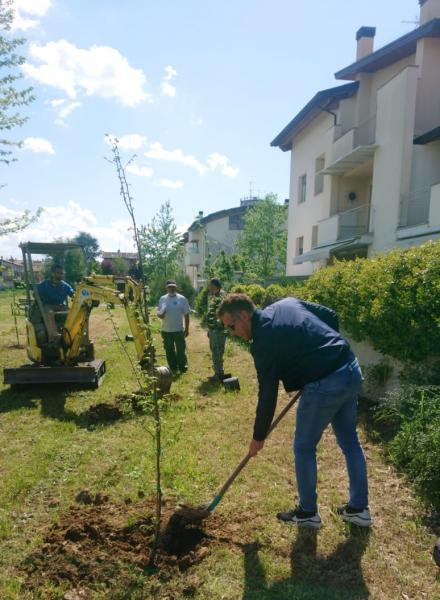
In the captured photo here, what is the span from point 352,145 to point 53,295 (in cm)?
1221

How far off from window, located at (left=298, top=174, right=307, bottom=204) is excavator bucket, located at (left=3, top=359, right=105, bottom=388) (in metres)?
15.5

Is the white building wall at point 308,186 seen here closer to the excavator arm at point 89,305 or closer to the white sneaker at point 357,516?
the excavator arm at point 89,305

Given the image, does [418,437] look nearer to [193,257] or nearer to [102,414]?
[102,414]

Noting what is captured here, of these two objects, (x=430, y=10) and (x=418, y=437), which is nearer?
(x=418, y=437)

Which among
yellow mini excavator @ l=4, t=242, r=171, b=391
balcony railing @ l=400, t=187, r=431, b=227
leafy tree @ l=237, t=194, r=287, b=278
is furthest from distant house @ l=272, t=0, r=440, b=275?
leafy tree @ l=237, t=194, r=287, b=278

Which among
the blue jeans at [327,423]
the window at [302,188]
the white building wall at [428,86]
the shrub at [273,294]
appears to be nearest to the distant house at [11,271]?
the blue jeans at [327,423]

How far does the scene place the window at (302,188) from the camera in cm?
1941

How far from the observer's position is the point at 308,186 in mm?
18797

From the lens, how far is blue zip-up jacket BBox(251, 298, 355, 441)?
282 cm

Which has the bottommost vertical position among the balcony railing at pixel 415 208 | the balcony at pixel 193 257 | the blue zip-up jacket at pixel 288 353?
the blue zip-up jacket at pixel 288 353

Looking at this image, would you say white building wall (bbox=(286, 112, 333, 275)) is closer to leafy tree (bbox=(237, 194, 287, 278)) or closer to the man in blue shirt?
leafy tree (bbox=(237, 194, 287, 278))

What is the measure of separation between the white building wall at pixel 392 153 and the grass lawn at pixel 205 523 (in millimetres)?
9303

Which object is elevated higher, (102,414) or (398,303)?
(398,303)

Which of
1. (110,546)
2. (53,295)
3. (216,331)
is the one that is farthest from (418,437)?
(53,295)
